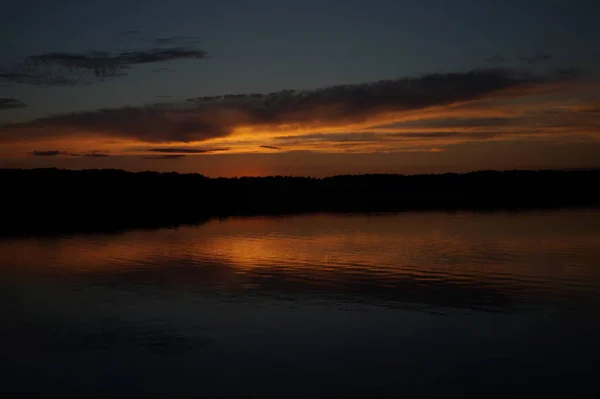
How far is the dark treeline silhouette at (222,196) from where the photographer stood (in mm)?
54875

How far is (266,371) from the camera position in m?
11.3

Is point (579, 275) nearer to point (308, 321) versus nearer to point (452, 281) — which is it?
point (452, 281)

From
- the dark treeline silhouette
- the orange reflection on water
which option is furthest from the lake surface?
the dark treeline silhouette

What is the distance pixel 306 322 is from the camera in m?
14.5

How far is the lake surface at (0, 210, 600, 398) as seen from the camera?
10.8m

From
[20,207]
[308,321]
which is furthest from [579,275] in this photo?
[20,207]

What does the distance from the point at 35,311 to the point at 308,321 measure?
705 cm

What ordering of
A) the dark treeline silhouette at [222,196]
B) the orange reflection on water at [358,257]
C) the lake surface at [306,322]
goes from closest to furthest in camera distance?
the lake surface at [306,322] < the orange reflection on water at [358,257] < the dark treeline silhouette at [222,196]

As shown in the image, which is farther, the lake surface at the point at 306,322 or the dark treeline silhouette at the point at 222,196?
the dark treeline silhouette at the point at 222,196

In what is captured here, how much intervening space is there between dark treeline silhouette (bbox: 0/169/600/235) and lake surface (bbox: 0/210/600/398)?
20.9m

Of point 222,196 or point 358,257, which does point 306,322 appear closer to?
point 358,257

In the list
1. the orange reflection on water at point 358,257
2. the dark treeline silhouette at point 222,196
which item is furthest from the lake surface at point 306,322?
the dark treeline silhouette at point 222,196

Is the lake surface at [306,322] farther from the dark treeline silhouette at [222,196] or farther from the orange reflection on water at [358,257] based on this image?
the dark treeline silhouette at [222,196]

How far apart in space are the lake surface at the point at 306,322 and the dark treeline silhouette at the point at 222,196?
20.9m
